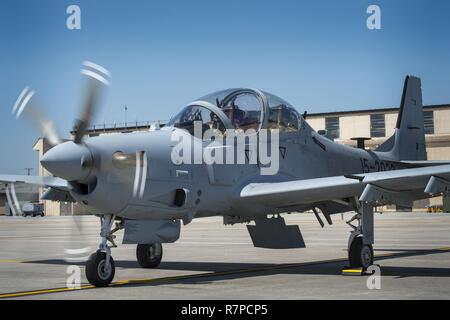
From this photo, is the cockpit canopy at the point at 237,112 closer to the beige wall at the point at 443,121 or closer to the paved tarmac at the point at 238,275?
the paved tarmac at the point at 238,275

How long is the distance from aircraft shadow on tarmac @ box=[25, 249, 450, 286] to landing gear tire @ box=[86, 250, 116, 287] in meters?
0.51

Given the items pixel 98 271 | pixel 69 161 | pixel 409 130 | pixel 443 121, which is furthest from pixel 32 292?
pixel 443 121

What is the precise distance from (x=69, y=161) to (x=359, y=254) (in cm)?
683

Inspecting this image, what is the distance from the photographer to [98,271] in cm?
1204

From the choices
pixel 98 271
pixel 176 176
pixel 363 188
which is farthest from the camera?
pixel 363 188

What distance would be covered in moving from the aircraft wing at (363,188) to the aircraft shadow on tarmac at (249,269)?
148 cm

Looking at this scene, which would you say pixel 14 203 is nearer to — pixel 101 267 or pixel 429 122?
pixel 101 267

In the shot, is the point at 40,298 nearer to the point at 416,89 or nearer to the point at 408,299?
the point at 408,299

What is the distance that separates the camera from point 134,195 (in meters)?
12.6

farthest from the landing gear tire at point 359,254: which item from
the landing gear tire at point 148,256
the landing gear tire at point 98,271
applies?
the landing gear tire at point 98,271

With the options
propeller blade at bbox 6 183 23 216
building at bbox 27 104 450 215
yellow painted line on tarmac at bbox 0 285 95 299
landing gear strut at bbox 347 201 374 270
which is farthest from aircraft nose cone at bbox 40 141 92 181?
building at bbox 27 104 450 215

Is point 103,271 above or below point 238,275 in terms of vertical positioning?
above
